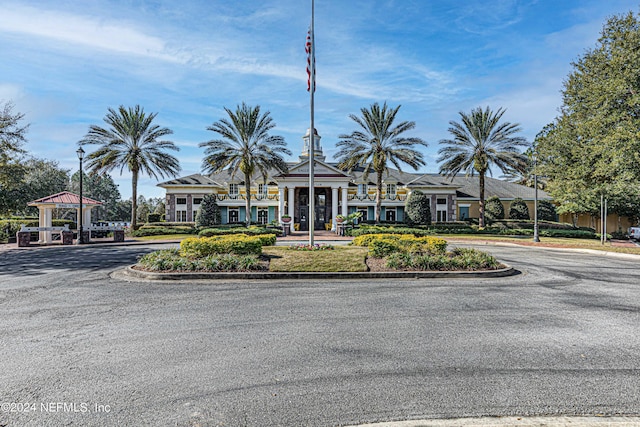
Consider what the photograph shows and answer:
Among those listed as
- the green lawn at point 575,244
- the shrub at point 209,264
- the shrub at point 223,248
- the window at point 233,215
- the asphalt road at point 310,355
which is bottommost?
the asphalt road at point 310,355

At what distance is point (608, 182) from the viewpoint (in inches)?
1050

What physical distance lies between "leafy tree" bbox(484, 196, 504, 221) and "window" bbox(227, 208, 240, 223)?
90.6 feet

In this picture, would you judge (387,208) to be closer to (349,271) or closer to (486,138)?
(486,138)

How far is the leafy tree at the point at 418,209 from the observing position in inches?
Result: 1565

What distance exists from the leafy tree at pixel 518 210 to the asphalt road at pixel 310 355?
120 ft

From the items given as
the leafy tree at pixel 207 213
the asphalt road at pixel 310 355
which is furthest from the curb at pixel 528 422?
the leafy tree at pixel 207 213

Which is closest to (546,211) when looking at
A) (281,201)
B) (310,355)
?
(281,201)

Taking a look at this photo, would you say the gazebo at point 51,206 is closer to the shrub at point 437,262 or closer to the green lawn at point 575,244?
the shrub at point 437,262

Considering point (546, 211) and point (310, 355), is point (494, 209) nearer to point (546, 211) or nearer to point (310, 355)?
point (546, 211)

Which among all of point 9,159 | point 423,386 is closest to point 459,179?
point 9,159

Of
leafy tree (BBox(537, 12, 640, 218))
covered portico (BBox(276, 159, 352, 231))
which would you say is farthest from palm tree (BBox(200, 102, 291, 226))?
leafy tree (BBox(537, 12, 640, 218))

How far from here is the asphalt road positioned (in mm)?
3855

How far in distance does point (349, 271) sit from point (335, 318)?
4.59 metres

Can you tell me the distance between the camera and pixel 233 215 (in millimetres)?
43156
